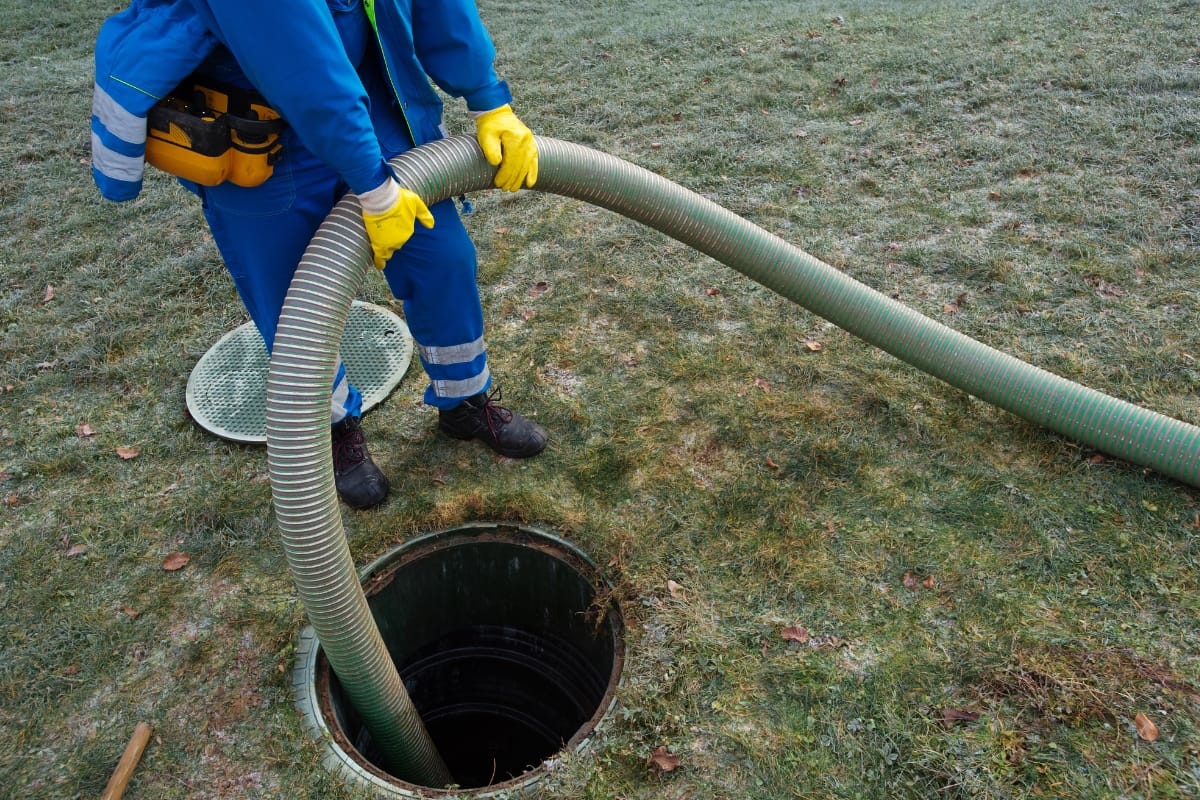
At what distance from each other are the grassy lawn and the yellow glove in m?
1.13

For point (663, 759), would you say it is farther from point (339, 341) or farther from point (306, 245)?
point (306, 245)

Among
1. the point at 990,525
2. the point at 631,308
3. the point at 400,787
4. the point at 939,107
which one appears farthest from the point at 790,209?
the point at 400,787

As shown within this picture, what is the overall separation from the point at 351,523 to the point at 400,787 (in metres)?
1.03

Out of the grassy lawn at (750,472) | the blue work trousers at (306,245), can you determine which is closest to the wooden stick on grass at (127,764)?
the grassy lawn at (750,472)

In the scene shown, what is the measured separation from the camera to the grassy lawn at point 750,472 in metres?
2.32

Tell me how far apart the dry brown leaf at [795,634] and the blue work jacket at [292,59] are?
5.75 ft

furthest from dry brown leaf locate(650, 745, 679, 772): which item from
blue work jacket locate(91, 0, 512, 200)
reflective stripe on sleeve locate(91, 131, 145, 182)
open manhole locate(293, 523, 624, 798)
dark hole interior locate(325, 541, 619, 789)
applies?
reflective stripe on sleeve locate(91, 131, 145, 182)

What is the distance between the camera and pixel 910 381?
3443mm

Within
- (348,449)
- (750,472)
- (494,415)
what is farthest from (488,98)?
(750,472)

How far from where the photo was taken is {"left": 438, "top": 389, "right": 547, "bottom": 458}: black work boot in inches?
128

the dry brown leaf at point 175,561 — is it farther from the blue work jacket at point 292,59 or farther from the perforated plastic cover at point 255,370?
the blue work jacket at point 292,59

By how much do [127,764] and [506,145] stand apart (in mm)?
2047

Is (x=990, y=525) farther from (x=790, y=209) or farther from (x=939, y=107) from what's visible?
(x=939, y=107)

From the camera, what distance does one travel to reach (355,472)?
309 centimetres
